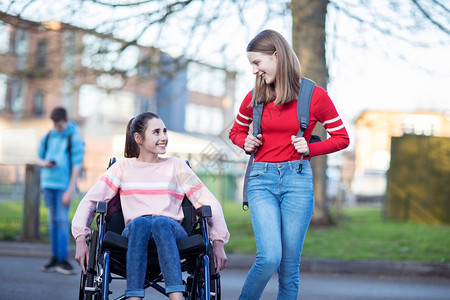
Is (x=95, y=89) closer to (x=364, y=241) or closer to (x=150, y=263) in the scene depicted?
(x=364, y=241)

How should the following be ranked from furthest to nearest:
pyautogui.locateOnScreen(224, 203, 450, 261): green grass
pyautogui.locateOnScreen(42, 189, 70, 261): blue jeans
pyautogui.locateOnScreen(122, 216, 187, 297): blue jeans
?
1. pyautogui.locateOnScreen(224, 203, 450, 261): green grass
2. pyautogui.locateOnScreen(42, 189, 70, 261): blue jeans
3. pyautogui.locateOnScreen(122, 216, 187, 297): blue jeans

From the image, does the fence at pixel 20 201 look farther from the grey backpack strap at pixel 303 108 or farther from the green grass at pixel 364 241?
the grey backpack strap at pixel 303 108

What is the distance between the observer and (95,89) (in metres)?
19.5

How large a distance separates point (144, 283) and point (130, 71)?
33.9 ft

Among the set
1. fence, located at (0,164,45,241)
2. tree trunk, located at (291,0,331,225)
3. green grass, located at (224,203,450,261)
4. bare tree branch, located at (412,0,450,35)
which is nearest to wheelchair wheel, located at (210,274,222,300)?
green grass, located at (224,203,450,261)

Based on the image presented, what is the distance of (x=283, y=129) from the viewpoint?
13.9 ft

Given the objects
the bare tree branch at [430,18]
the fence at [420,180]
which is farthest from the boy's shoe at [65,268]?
the fence at [420,180]

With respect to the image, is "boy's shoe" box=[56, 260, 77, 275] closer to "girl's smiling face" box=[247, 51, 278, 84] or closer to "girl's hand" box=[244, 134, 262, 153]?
"girl's hand" box=[244, 134, 262, 153]

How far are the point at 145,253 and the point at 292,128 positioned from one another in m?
1.20

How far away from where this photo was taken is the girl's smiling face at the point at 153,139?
4.79 metres

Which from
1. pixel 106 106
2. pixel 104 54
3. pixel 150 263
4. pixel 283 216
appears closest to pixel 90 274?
pixel 150 263

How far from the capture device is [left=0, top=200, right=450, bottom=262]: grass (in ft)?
32.6

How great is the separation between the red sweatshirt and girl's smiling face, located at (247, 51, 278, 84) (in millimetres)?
172

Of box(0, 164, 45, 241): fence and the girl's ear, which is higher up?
the girl's ear
